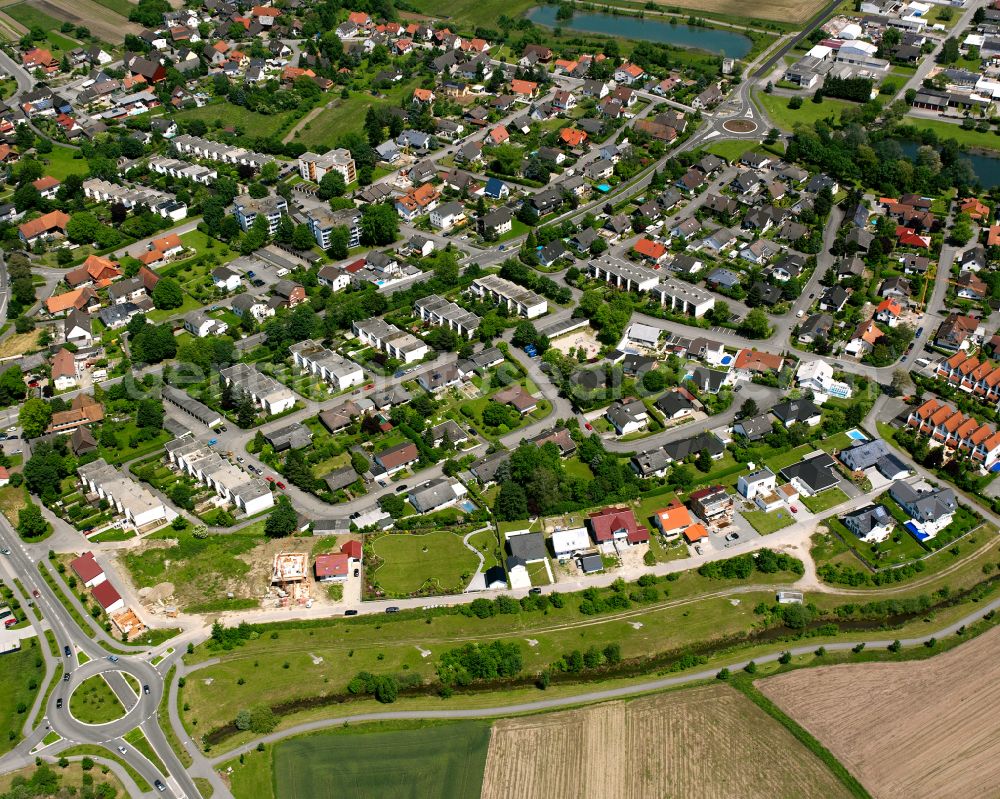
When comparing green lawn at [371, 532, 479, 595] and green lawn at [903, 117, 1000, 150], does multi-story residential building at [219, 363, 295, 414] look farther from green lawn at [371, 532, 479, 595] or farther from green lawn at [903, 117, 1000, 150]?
green lawn at [903, 117, 1000, 150]

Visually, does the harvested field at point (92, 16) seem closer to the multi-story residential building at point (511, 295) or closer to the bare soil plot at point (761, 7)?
the bare soil plot at point (761, 7)

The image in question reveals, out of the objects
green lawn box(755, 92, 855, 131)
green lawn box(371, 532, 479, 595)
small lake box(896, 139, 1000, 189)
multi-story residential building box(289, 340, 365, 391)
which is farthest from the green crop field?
green lawn box(755, 92, 855, 131)

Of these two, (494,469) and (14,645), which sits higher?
(494,469)

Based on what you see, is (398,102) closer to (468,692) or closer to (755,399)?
(755,399)

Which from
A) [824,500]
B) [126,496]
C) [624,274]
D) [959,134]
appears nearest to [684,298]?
[624,274]

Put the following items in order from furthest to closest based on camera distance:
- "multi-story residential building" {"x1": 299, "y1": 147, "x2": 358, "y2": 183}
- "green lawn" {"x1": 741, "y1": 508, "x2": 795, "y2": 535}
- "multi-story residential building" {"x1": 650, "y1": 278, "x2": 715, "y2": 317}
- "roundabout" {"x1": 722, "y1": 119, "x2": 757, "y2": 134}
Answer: "roundabout" {"x1": 722, "y1": 119, "x2": 757, "y2": 134} → "multi-story residential building" {"x1": 299, "y1": 147, "x2": 358, "y2": 183} → "multi-story residential building" {"x1": 650, "y1": 278, "x2": 715, "y2": 317} → "green lawn" {"x1": 741, "y1": 508, "x2": 795, "y2": 535}

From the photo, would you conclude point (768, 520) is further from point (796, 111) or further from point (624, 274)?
point (796, 111)

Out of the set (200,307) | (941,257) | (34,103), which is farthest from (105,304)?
(941,257)
